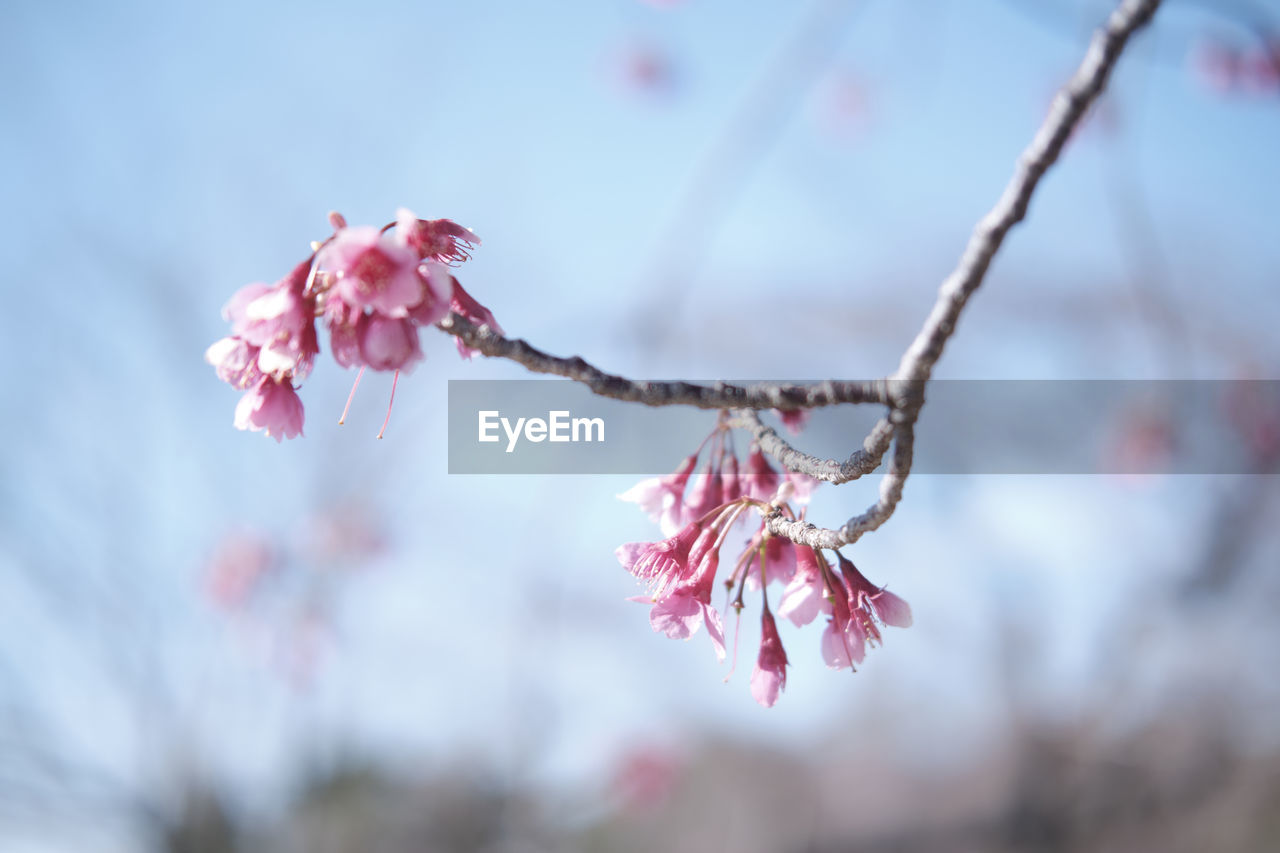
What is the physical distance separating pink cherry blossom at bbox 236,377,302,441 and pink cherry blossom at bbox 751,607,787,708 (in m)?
0.50

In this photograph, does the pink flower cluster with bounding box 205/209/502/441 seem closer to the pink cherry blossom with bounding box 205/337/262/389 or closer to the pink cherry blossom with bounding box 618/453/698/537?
the pink cherry blossom with bounding box 205/337/262/389

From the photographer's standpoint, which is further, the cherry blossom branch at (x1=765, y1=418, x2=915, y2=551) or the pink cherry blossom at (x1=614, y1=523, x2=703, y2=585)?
the pink cherry blossom at (x1=614, y1=523, x2=703, y2=585)

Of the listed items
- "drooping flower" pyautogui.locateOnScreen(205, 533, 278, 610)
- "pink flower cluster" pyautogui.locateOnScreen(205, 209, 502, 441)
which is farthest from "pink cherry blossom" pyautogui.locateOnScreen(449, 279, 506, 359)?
"drooping flower" pyautogui.locateOnScreen(205, 533, 278, 610)

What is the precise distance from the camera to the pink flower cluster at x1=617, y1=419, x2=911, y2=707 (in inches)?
28.0

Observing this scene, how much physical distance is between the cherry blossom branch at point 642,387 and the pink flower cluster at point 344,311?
0.03m

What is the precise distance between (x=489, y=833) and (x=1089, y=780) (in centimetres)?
331

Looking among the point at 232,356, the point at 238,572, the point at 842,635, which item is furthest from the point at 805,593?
the point at 238,572

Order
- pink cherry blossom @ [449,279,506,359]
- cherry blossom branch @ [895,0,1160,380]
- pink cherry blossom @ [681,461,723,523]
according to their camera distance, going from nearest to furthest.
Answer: cherry blossom branch @ [895,0,1160,380]
pink cherry blossom @ [449,279,506,359]
pink cherry blossom @ [681,461,723,523]

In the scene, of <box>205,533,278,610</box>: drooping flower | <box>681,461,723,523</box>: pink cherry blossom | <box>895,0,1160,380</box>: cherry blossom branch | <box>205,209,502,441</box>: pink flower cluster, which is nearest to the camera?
<box>895,0,1160,380</box>: cherry blossom branch

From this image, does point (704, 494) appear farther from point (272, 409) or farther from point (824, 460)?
point (272, 409)

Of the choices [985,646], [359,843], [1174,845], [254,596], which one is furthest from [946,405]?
[359,843]

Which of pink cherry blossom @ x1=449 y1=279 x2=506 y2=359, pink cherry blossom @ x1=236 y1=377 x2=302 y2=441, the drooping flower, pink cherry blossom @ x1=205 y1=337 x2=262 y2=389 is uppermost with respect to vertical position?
the drooping flower

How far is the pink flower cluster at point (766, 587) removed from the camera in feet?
2.33

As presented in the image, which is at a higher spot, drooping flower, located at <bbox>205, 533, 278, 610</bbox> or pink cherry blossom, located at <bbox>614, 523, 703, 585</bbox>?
drooping flower, located at <bbox>205, 533, 278, 610</bbox>
